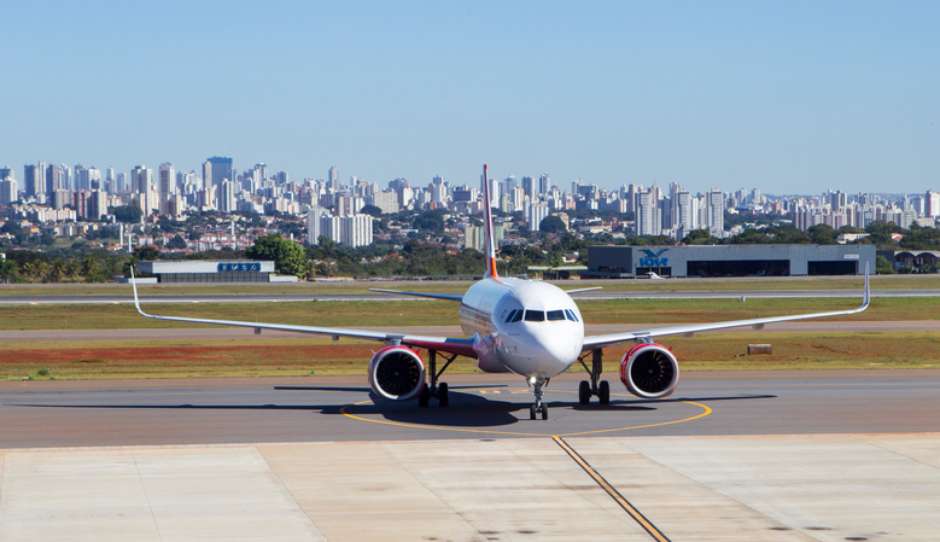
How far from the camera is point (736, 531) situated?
21.7 metres

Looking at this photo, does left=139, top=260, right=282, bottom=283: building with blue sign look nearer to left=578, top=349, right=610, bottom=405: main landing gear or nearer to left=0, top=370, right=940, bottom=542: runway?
left=0, top=370, right=940, bottom=542: runway

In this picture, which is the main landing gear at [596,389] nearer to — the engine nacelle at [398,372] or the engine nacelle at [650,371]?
the engine nacelle at [650,371]

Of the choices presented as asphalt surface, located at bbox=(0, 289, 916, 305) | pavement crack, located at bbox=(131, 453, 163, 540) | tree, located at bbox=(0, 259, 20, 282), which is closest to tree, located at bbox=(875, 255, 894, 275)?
asphalt surface, located at bbox=(0, 289, 916, 305)

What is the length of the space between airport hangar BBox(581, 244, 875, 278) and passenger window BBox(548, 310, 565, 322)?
140 m

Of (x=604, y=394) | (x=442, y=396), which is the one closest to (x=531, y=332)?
(x=604, y=394)

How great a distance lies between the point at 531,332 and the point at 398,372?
504 cm

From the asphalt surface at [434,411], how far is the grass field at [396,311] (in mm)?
37205

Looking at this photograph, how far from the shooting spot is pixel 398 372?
36.8 metres

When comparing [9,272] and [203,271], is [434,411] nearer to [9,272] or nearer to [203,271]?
[203,271]

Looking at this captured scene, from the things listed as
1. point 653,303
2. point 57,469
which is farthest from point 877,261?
point 57,469

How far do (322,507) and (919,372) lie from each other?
100ft

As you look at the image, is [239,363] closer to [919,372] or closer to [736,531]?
[919,372]

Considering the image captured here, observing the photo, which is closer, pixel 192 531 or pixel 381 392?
pixel 192 531

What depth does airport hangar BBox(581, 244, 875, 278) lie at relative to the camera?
171875 mm
